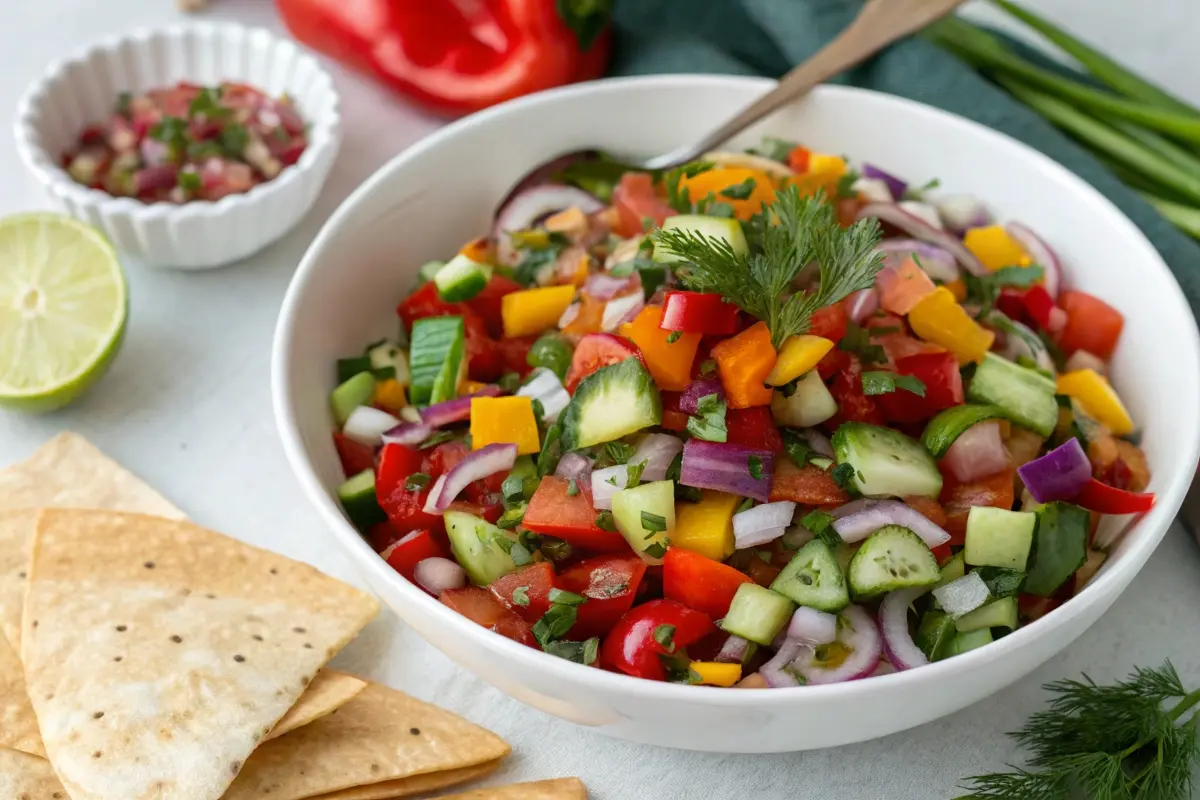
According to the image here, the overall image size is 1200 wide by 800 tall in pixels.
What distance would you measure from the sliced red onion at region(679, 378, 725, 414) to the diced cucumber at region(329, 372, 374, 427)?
88cm

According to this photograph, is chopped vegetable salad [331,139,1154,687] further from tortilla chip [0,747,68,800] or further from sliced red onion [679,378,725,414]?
tortilla chip [0,747,68,800]

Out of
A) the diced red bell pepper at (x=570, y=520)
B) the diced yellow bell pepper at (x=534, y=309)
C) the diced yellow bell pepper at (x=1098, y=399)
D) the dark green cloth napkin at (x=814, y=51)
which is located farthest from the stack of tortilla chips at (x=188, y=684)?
the dark green cloth napkin at (x=814, y=51)

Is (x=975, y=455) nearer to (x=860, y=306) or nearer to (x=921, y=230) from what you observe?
(x=860, y=306)

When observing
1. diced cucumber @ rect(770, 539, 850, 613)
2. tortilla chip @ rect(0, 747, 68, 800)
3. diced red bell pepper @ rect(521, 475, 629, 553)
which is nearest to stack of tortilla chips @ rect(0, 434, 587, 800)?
tortilla chip @ rect(0, 747, 68, 800)

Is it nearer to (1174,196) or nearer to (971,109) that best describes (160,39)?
(971,109)

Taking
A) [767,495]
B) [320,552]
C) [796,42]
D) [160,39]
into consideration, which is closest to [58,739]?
[320,552]

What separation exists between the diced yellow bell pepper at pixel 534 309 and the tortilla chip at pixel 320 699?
2.90 ft

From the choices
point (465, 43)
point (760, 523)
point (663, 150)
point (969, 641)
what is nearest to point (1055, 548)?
point (969, 641)

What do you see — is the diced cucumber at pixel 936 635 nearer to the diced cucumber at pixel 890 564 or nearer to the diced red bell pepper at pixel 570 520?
the diced cucumber at pixel 890 564

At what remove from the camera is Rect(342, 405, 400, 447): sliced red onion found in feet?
9.14

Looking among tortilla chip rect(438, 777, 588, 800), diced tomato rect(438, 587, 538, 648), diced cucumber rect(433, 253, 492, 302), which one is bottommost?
tortilla chip rect(438, 777, 588, 800)

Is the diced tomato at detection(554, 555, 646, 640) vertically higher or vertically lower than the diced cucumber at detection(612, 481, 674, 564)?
lower

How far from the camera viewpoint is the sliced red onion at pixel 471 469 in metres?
2.50

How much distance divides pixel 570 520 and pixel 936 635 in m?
0.75
